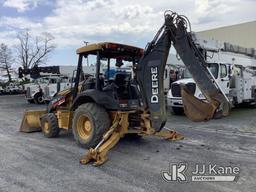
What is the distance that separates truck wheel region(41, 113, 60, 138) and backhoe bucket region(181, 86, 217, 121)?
11.6 ft

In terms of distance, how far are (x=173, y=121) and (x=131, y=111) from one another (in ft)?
17.3

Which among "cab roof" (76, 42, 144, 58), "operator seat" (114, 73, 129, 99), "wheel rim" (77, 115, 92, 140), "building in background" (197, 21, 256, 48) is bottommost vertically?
"wheel rim" (77, 115, 92, 140)

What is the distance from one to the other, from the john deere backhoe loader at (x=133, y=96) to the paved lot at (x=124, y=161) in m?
0.42

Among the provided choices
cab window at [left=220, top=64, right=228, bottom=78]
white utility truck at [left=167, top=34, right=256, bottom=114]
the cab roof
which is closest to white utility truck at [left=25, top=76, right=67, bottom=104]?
white utility truck at [left=167, top=34, right=256, bottom=114]

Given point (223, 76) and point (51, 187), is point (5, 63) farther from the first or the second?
point (51, 187)

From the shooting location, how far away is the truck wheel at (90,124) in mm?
7062

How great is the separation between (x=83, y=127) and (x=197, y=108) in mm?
2645

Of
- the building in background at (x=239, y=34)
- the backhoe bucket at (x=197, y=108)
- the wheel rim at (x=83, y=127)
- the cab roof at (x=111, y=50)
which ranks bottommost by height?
the wheel rim at (x=83, y=127)

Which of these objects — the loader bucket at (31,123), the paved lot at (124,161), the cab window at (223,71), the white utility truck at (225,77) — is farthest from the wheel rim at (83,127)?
the cab window at (223,71)

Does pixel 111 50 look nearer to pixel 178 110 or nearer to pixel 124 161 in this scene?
pixel 124 161

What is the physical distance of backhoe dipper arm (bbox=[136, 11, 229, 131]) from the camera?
5.93 metres

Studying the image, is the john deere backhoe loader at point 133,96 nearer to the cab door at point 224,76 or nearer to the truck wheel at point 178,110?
the truck wheel at point 178,110

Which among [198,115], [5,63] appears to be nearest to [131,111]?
[198,115]

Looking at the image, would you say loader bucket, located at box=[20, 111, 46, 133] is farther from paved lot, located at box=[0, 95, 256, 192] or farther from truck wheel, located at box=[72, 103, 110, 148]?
truck wheel, located at box=[72, 103, 110, 148]
